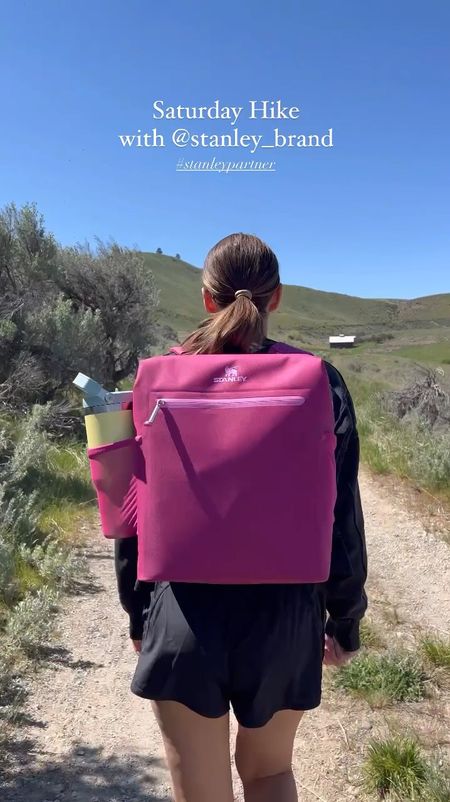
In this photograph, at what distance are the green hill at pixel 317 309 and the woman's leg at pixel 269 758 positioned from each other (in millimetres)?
65248

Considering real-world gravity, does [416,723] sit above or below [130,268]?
below

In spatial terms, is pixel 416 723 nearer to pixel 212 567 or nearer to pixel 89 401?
pixel 212 567

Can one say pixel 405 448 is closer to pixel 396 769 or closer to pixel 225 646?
pixel 396 769

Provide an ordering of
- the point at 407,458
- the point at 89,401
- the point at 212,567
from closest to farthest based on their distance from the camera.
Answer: the point at 212,567 < the point at 89,401 < the point at 407,458

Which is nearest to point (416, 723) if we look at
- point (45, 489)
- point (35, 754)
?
point (35, 754)

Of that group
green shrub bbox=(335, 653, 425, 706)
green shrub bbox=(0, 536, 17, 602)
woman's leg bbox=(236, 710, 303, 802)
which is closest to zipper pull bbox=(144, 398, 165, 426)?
woman's leg bbox=(236, 710, 303, 802)

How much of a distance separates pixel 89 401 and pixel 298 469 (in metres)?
0.50

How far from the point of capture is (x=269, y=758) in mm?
Result: 1559

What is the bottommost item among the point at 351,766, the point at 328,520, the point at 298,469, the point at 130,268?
the point at 351,766

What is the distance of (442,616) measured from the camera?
12.8 feet

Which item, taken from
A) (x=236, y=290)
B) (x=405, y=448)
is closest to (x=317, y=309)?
(x=405, y=448)

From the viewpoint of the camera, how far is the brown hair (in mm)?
1451

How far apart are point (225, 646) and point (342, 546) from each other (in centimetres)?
36

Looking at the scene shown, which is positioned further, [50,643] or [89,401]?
→ [50,643]
